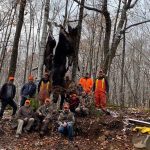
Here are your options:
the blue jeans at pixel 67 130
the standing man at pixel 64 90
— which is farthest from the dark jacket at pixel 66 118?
the standing man at pixel 64 90

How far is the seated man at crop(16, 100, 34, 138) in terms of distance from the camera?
14.6 meters

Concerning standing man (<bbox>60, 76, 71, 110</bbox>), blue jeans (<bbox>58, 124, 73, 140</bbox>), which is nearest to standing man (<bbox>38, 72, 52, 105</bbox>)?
standing man (<bbox>60, 76, 71, 110</bbox>)

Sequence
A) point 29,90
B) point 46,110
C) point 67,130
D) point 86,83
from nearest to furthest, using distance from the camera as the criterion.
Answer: point 67,130
point 46,110
point 29,90
point 86,83

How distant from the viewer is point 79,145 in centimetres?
1373

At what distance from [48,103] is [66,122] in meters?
1.21

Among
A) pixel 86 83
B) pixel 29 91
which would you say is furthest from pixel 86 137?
pixel 86 83

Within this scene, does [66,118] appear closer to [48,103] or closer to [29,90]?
[48,103]

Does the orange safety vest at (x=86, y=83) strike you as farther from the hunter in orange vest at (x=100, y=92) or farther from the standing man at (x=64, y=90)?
the hunter in orange vest at (x=100, y=92)

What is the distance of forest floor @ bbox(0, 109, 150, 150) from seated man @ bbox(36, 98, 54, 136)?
16.0 inches

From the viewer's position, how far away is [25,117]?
49.5 feet

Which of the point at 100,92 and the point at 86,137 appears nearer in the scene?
the point at 86,137

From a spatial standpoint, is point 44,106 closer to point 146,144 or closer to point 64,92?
point 64,92

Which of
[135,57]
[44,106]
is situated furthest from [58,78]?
[135,57]

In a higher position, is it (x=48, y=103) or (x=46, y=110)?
(x=48, y=103)
